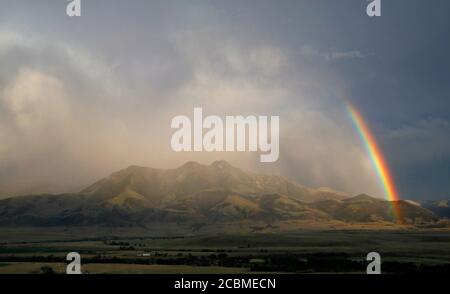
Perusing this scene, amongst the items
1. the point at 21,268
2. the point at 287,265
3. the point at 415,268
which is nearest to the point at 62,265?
the point at 21,268

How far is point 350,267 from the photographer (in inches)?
5822
